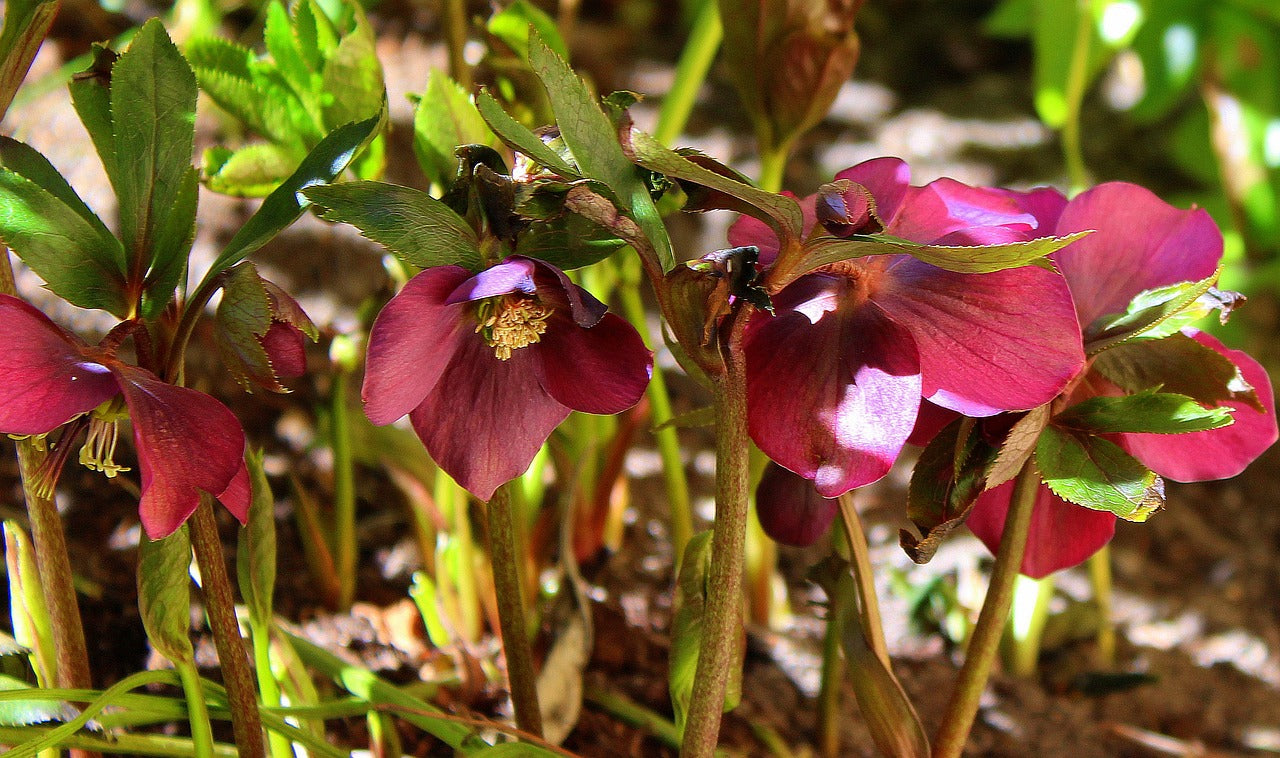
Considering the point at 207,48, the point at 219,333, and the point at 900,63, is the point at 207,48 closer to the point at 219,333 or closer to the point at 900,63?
the point at 219,333

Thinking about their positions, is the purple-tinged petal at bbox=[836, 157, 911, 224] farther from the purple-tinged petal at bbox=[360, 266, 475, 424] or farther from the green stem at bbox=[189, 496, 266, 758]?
the green stem at bbox=[189, 496, 266, 758]

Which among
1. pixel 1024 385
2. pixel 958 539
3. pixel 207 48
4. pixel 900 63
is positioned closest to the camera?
pixel 1024 385

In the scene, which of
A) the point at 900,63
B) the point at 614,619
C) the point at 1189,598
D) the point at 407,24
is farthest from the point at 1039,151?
the point at 614,619

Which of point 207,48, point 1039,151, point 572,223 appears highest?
point 1039,151

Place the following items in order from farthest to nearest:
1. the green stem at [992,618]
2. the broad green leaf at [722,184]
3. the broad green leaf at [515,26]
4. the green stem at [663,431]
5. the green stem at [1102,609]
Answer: the green stem at [1102,609] → the green stem at [663,431] → the broad green leaf at [515,26] → the green stem at [992,618] → the broad green leaf at [722,184]

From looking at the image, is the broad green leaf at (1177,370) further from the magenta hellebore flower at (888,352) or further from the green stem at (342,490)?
the green stem at (342,490)

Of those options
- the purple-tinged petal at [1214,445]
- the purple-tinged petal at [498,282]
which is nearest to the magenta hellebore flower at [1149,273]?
the purple-tinged petal at [1214,445]
